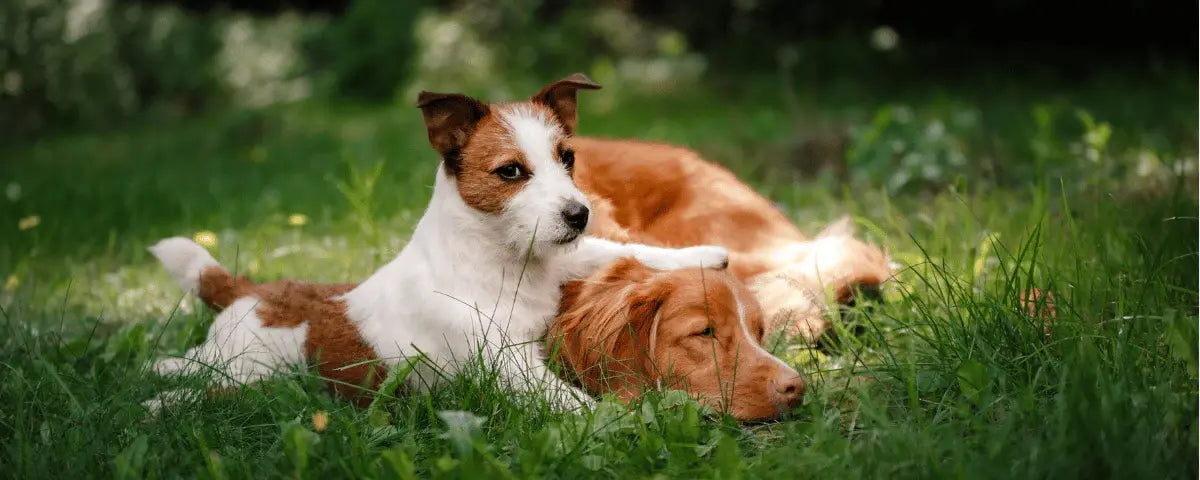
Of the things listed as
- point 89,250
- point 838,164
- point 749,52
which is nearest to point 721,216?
point 838,164

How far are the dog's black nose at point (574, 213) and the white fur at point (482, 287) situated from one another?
19 millimetres

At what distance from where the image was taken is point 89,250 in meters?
4.96

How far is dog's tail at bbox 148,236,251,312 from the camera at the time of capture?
3299 mm

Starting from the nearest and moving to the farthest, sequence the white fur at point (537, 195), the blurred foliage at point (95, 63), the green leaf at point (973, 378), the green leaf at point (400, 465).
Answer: the green leaf at point (400, 465) < the green leaf at point (973, 378) < the white fur at point (537, 195) < the blurred foliage at point (95, 63)

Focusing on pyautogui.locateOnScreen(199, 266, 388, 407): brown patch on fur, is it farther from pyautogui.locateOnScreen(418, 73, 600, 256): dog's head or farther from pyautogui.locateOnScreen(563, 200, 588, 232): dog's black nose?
pyautogui.locateOnScreen(563, 200, 588, 232): dog's black nose

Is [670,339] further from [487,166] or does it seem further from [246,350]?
[246,350]

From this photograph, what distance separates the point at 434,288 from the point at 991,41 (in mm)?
9863

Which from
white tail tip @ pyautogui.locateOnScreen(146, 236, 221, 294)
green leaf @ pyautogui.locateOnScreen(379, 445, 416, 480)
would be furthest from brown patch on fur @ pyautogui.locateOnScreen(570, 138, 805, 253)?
green leaf @ pyautogui.locateOnScreen(379, 445, 416, 480)

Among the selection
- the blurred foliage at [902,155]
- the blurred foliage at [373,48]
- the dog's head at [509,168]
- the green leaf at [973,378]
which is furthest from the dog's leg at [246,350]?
the blurred foliage at [373,48]

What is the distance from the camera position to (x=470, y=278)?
2803 mm

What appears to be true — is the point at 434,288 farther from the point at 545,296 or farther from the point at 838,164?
the point at 838,164

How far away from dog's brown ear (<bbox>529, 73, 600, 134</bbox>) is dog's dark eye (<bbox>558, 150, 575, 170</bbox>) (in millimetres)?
140

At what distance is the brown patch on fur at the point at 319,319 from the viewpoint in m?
2.86

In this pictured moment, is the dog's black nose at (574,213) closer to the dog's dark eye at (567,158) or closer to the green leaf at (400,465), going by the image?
the dog's dark eye at (567,158)
